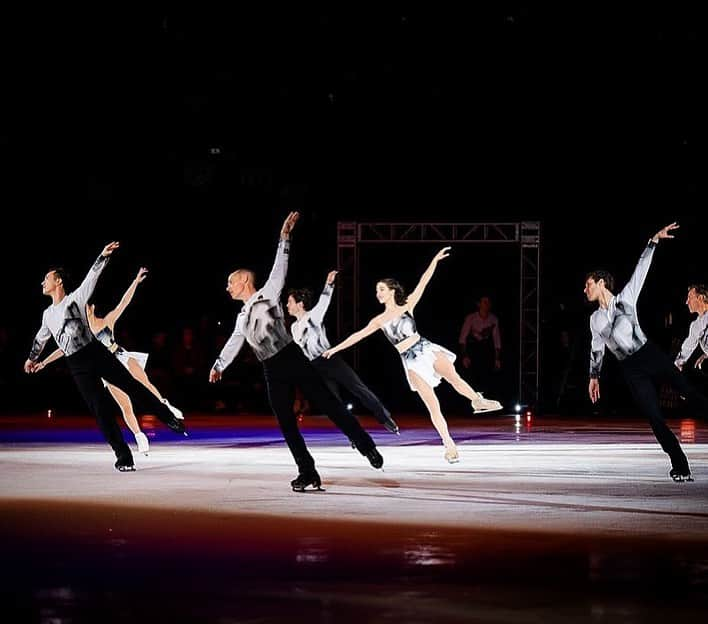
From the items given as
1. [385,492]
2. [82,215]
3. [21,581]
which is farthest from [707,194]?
[21,581]

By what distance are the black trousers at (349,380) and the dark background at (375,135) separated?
9.71 m

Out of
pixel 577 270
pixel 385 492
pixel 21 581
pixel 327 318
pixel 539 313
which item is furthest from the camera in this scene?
pixel 327 318

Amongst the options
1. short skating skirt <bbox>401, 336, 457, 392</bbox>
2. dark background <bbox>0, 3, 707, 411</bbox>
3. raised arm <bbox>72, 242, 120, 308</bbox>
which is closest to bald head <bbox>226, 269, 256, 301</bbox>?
raised arm <bbox>72, 242, 120, 308</bbox>

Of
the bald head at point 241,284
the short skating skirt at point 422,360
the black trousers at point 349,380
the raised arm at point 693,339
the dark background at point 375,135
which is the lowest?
the black trousers at point 349,380

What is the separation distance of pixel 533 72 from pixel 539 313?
4.33 meters

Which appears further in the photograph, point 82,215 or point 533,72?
point 82,215

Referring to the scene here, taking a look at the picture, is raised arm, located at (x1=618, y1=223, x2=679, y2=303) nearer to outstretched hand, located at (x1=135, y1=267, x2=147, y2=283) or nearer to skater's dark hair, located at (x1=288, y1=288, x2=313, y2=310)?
outstretched hand, located at (x1=135, y1=267, x2=147, y2=283)

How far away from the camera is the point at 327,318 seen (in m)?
32.4

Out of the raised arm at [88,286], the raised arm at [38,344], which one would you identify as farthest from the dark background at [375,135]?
the raised arm at [88,286]

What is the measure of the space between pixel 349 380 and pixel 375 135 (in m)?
11.5

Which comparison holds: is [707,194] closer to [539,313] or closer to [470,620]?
[539,313]

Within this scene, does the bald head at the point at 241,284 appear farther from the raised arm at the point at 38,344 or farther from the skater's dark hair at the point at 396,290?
the skater's dark hair at the point at 396,290

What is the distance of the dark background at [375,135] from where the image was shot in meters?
27.2

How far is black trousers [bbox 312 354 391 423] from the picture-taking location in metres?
17.0
